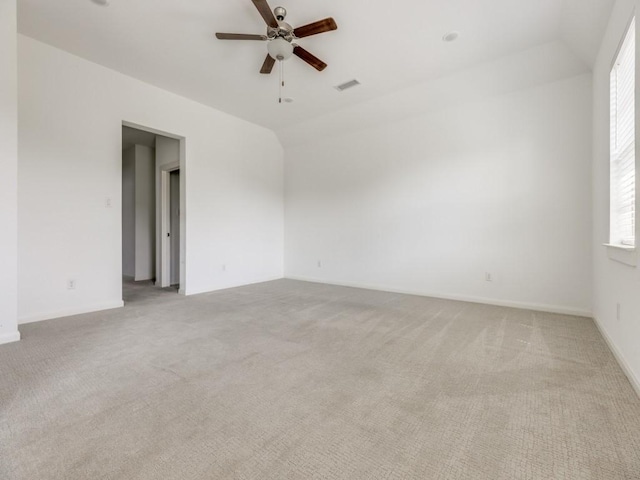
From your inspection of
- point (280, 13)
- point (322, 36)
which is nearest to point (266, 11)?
point (280, 13)

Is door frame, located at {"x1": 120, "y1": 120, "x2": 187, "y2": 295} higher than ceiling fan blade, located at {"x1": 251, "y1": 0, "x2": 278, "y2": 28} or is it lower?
lower

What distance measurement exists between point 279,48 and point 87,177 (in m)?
2.78

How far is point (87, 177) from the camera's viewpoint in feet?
11.6

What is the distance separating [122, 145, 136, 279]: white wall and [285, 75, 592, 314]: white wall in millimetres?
3662

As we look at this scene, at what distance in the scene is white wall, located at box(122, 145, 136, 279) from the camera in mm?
6113

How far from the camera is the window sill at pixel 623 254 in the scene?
187cm

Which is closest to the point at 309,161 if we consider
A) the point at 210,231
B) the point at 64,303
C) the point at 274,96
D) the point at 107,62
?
the point at 274,96

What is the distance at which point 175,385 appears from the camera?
6.09 ft

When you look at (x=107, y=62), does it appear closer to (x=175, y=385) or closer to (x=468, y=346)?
(x=175, y=385)

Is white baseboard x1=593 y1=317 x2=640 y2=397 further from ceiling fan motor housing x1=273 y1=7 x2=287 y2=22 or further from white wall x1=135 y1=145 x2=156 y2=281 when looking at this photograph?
white wall x1=135 y1=145 x2=156 y2=281

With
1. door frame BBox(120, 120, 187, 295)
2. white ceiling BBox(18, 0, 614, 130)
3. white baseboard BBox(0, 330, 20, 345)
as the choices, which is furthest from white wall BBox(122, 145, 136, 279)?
white baseboard BBox(0, 330, 20, 345)

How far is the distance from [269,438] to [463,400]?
1119 mm

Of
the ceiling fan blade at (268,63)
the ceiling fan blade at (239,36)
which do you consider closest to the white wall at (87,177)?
the ceiling fan blade at (268,63)

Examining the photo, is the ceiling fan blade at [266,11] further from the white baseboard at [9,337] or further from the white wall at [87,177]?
the white baseboard at [9,337]
